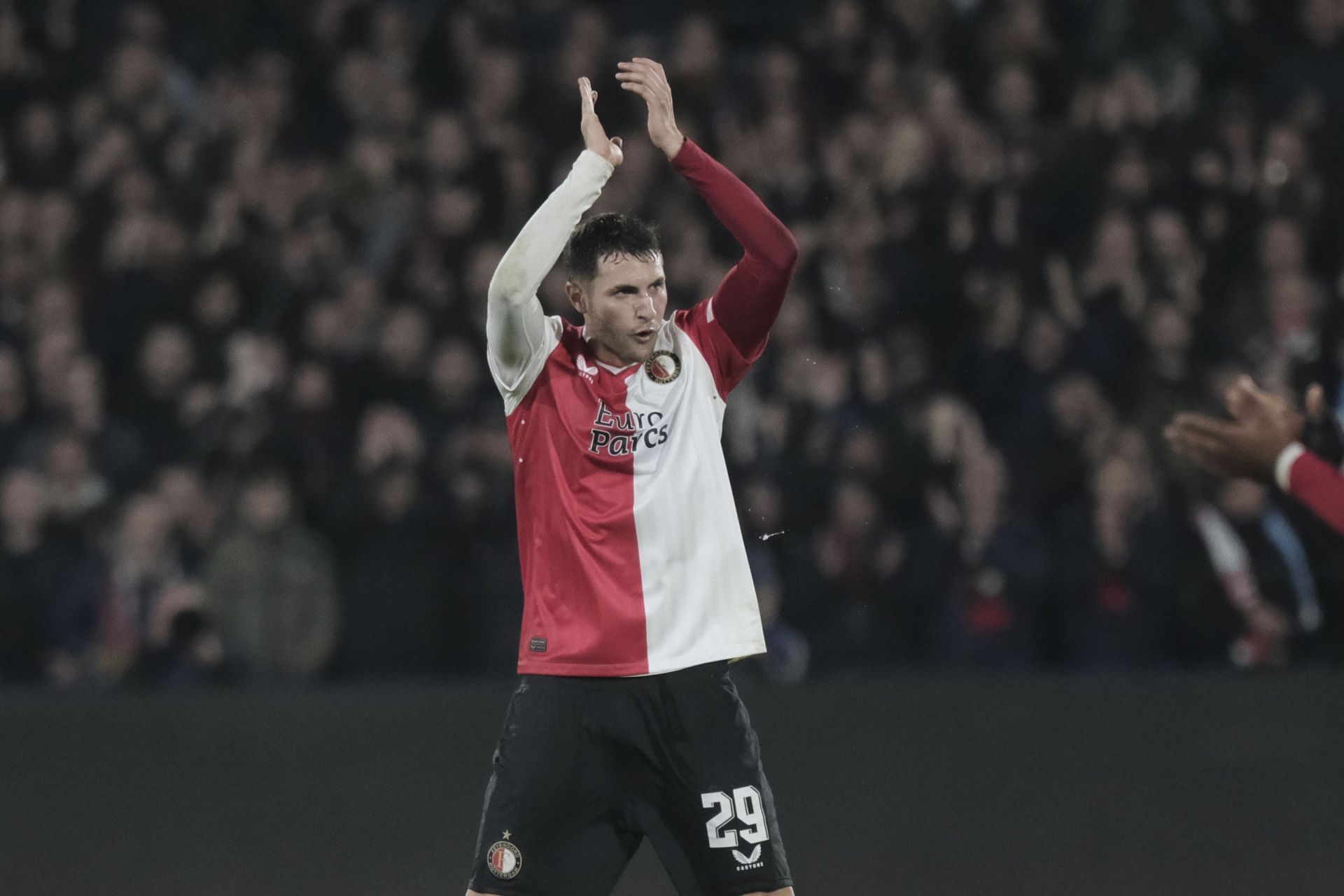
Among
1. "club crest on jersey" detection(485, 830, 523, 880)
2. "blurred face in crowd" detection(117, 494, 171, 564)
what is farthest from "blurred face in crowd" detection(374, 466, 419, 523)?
"club crest on jersey" detection(485, 830, 523, 880)

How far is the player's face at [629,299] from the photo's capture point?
15.1 feet

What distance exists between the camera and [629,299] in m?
4.62

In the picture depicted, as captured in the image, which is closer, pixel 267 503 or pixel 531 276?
pixel 531 276

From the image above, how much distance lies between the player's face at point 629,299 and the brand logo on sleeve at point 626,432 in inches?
6.9

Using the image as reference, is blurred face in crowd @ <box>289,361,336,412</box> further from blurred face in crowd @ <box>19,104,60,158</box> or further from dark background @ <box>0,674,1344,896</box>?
blurred face in crowd @ <box>19,104,60,158</box>

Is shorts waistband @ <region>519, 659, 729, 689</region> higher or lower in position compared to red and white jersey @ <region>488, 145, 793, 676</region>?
lower

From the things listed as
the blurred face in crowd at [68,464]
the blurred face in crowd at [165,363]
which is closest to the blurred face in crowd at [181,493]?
the blurred face in crowd at [68,464]

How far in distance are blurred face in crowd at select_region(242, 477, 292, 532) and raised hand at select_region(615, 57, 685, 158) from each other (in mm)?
3269

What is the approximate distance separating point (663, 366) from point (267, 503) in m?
3.11

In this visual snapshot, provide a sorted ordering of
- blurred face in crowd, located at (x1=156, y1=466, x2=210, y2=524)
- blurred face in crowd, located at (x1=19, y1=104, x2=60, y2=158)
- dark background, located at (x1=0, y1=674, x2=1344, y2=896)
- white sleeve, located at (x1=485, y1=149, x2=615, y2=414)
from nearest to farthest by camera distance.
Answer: white sleeve, located at (x1=485, y1=149, x2=615, y2=414)
dark background, located at (x1=0, y1=674, x2=1344, y2=896)
blurred face in crowd, located at (x1=156, y1=466, x2=210, y2=524)
blurred face in crowd, located at (x1=19, y1=104, x2=60, y2=158)

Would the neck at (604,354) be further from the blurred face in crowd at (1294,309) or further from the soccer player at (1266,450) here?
the blurred face in crowd at (1294,309)

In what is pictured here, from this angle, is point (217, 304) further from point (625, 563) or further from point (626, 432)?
point (625, 563)

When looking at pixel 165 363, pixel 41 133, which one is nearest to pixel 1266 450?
pixel 165 363

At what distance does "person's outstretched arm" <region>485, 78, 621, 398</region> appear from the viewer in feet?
14.6
